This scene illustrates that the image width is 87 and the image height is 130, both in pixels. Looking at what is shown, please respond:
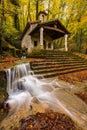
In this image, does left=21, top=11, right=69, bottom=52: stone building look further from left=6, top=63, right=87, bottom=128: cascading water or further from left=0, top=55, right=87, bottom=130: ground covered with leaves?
left=0, top=55, right=87, bottom=130: ground covered with leaves

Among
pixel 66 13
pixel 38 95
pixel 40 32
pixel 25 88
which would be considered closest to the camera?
pixel 38 95

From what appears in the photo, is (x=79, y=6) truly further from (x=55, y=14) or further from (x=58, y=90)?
(x=58, y=90)

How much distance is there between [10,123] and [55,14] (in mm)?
25117

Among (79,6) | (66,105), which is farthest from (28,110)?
(79,6)

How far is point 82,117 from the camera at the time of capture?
3676 millimetres

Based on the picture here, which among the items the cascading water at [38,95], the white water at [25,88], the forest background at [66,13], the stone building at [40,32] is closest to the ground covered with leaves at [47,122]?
the cascading water at [38,95]

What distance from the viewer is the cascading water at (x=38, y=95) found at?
4070mm

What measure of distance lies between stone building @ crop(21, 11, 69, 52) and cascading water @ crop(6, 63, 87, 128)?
367 inches

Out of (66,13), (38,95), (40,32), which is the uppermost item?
(66,13)

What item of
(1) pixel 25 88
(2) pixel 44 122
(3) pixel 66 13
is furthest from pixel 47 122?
(3) pixel 66 13

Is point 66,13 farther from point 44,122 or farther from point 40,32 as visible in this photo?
point 44,122

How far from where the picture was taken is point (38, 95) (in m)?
5.14

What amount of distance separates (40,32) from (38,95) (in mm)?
11844

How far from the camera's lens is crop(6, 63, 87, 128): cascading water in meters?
4.07
